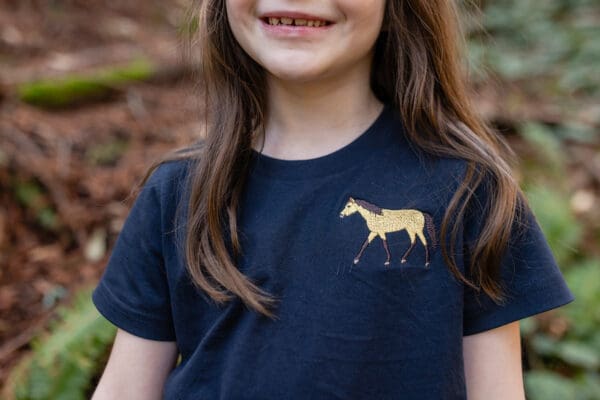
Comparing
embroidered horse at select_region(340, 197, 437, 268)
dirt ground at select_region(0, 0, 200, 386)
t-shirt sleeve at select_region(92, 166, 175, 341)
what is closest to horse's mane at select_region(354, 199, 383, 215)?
embroidered horse at select_region(340, 197, 437, 268)

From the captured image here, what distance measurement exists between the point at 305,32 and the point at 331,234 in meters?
0.51

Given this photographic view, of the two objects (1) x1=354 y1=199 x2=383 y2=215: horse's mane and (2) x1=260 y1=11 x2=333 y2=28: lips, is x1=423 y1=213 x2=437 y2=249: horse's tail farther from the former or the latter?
(2) x1=260 y1=11 x2=333 y2=28: lips

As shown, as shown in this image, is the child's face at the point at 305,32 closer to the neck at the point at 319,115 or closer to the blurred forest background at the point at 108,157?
the neck at the point at 319,115

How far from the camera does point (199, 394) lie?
6.15 ft

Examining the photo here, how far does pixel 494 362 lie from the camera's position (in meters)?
1.88

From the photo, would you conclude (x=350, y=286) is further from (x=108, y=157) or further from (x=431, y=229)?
(x=108, y=157)

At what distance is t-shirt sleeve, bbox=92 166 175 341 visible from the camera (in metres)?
1.96

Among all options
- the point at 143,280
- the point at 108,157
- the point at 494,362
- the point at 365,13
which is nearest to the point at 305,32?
the point at 365,13

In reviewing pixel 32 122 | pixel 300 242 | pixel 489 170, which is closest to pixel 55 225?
pixel 32 122

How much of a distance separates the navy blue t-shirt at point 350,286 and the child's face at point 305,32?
246mm

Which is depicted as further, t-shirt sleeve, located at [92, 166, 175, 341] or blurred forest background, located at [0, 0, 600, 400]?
blurred forest background, located at [0, 0, 600, 400]

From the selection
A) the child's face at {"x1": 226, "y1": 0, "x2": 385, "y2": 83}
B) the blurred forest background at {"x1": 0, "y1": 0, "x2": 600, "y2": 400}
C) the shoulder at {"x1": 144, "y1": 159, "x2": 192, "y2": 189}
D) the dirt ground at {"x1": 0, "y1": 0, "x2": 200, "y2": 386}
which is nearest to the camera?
the child's face at {"x1": 226, "y1": 0, "x2": 385, "y2": 83}

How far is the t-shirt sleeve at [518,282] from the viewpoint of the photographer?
1.82m

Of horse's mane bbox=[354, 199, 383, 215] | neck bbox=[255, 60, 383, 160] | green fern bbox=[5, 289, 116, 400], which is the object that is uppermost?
neck bbox=[255, 60, 383, 160]
